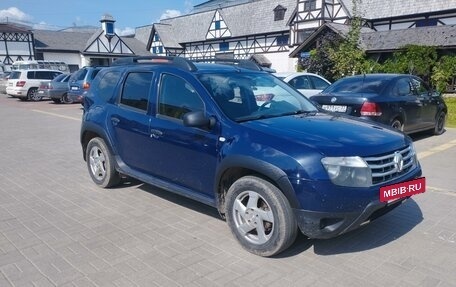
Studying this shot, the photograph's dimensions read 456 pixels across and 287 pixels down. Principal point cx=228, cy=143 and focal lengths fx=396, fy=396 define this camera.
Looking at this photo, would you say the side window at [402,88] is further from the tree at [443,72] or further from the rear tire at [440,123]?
the tree at [443,72]

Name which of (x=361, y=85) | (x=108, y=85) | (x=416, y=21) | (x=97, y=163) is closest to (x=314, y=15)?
(x=416, y=21)

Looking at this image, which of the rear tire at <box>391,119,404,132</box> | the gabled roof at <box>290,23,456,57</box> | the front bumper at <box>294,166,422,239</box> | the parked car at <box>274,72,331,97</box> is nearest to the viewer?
the front bumper at <box>294,166,422,239</box>

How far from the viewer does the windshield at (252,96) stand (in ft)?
13.7

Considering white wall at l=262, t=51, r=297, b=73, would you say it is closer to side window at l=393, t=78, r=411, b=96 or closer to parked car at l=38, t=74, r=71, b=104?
parked car at l=38, t=74, r=71, b=104

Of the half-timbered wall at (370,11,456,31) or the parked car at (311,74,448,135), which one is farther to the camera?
the half-timbered wall at (370,11,456,31)

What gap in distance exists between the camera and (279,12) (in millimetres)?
39156

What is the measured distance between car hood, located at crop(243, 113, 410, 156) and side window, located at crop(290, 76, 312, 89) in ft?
22.7

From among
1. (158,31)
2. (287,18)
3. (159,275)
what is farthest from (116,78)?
(158,31)

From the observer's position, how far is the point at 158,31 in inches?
2085

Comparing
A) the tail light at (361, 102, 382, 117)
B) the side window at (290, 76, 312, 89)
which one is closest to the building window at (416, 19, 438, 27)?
the side window at (290, 76, 312, 89)

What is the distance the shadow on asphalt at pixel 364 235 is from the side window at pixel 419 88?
486 centimetres

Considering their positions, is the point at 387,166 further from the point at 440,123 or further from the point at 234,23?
the point at 234,23

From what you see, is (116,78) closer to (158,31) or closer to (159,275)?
(159,275)

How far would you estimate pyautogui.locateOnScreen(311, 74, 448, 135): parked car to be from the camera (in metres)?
7.81
